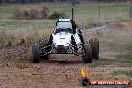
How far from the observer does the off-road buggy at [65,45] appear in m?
19.1

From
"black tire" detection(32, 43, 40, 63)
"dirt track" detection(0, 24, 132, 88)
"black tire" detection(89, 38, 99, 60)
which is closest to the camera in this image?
"dirt track" detection(0, 24, 132, 88)

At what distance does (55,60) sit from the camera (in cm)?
2080

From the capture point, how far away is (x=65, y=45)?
19.2 meters

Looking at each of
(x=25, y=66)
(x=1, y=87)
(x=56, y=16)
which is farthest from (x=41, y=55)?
(x=56, y=16)

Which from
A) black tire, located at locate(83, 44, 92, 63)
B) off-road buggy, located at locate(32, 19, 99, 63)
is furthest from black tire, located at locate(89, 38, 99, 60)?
black tire, located at locate(83, 44, 92, 63)

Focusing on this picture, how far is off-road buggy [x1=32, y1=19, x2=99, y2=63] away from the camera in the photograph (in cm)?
1908

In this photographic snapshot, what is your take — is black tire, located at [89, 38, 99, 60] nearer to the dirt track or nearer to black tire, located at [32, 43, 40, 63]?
the dirt track

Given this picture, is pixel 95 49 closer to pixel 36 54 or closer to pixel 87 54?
pixel 87 54

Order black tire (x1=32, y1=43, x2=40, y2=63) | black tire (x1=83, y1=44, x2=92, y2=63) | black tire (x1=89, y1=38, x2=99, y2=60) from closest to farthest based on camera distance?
black tire (x1=83, y1=44, x2=92, y2=63) → black tire (x1=32, y1=43, x2=40, y2=63) → black tire (x1=89, y1=38, x2=99, y2=60)

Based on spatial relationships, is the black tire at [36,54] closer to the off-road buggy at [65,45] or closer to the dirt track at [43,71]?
the off-road buggy at [65,45]

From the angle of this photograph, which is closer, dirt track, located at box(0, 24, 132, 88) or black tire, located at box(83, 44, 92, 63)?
dirt track, located at box(0, 24, 132, 88)

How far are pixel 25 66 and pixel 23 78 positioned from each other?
3.01 metres

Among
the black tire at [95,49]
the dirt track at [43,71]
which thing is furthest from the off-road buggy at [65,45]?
the dirt track at [43,71]

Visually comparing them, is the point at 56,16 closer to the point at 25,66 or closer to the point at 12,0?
the point at 12,0
